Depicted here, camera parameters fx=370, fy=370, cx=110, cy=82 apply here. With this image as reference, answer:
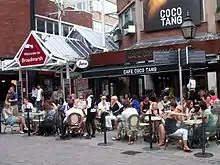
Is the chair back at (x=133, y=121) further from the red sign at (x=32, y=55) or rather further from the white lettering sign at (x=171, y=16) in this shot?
the red sign at (x=32, y=55)

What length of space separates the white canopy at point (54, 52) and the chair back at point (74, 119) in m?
6.70

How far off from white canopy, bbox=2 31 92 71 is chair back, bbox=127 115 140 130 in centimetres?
816

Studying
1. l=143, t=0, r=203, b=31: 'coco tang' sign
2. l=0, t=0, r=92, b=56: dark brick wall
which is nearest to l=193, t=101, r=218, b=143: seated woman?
l=143, t=0, r=203, b=31: 'coco tang' sign

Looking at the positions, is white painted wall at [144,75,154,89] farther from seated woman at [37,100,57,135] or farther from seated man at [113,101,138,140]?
seated man at [113,101,138,140]

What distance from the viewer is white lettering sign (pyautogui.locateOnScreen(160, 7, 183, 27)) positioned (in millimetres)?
17328

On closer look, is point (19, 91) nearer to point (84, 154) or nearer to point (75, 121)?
point (75, 121)

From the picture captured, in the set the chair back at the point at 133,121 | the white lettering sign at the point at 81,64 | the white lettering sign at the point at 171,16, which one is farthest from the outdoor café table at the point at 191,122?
the white lettering sign at the point at 81,64

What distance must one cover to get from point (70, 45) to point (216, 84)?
28.6ft

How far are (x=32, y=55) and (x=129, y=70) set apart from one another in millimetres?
5545

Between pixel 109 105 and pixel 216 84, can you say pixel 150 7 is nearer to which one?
pixel 216 84

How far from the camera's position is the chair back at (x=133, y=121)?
11.1 meters

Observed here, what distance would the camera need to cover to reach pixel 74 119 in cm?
1219

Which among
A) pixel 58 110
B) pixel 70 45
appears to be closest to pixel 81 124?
pixel 58 110

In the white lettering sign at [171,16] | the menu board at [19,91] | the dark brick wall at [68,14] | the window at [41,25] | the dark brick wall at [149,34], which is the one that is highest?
the dark brick wall at [68,14]
